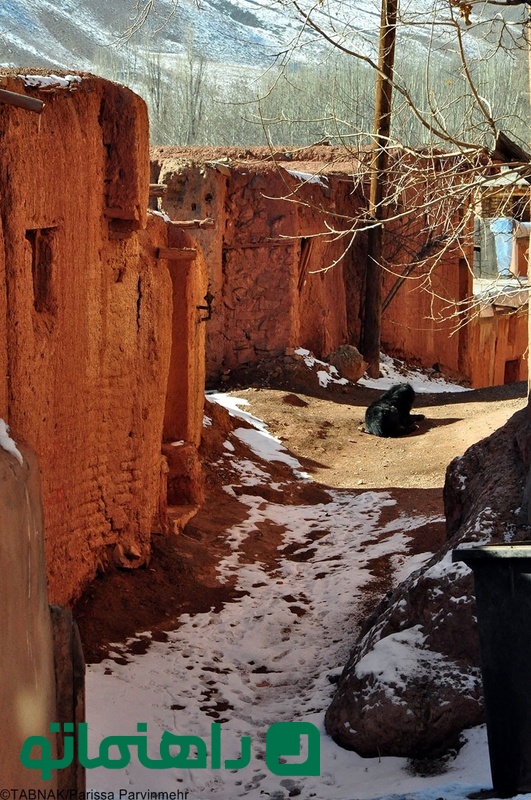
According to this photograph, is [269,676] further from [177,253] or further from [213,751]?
[177,253]

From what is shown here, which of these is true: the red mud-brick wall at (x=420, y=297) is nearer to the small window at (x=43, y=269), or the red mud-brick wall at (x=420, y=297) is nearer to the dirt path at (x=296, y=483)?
the dirt path at (x=296, y=483)

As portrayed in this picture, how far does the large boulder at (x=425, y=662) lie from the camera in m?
5.06

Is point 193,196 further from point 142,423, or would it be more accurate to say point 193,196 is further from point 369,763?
point 369,763

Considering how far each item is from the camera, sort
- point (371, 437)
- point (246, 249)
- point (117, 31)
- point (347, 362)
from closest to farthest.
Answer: point (371, 437), point (246, 249), point (347, 362), point (117, 31)

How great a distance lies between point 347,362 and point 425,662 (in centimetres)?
1138

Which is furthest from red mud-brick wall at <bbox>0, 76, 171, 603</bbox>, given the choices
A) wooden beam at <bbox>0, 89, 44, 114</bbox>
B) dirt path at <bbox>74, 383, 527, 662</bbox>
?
wooden beam at <bbox>0, 89, 44, 114</bbox>

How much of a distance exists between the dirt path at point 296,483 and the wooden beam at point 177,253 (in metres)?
2.44

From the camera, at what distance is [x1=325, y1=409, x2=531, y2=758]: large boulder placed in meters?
5.06

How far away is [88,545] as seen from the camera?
282 inches

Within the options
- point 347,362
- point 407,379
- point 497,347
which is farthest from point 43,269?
point 497,347

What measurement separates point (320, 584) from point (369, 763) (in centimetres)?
317

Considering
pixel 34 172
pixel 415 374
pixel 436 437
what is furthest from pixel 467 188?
pixel 415 374

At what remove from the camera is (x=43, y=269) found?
6.33 m

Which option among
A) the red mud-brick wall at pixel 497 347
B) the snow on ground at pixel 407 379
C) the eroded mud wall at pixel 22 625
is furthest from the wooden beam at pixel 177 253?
the red mud-brick wall at pixel 497 347
